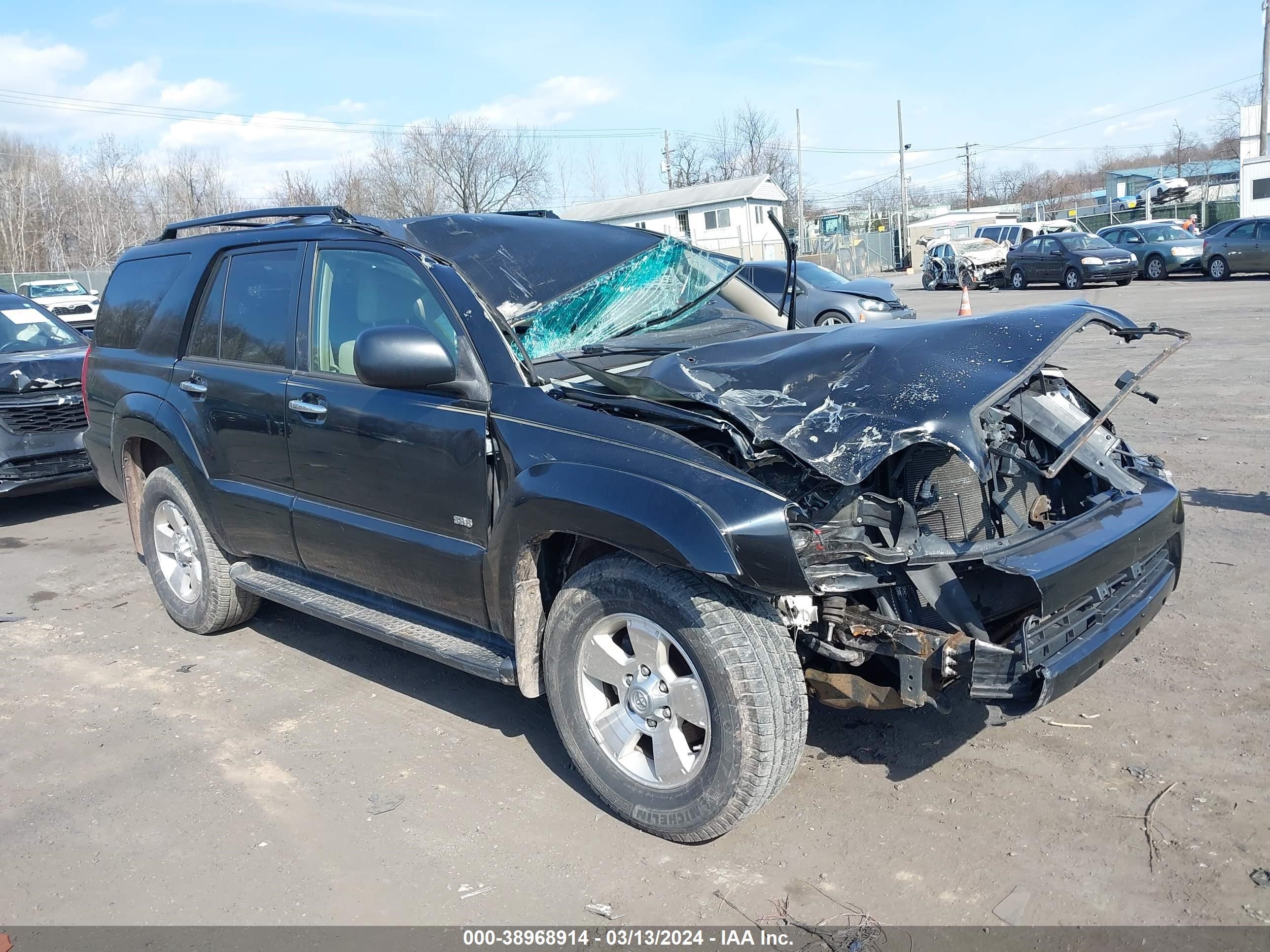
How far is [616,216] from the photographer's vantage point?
60.7m

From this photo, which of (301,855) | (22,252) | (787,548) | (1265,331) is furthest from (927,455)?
(22,252)

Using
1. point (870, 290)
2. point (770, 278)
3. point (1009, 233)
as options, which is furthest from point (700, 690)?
point (1009, 233)

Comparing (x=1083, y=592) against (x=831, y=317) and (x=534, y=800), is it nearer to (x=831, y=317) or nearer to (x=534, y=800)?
(x=534, y=800)

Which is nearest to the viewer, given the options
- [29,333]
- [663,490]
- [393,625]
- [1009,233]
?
[663,490]

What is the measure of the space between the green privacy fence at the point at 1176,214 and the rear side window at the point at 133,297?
36.3m

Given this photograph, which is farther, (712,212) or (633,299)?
(712,212)

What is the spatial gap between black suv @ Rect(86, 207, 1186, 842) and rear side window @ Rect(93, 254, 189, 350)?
796 mm

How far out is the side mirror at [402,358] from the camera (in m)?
3.38

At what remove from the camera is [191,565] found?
5.32 metres

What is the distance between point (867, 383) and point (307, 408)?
228 cm

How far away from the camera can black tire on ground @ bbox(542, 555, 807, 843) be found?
2924 mm

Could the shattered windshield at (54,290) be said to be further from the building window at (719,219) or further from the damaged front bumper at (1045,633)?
the damaged front bumper at (1045,633)

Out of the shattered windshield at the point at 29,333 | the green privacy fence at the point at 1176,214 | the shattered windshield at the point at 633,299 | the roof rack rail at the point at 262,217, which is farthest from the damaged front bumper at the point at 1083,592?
the green privacy fence at the point at 1176,214

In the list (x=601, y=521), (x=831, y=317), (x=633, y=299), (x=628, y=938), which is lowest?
(x=628, y=938)
